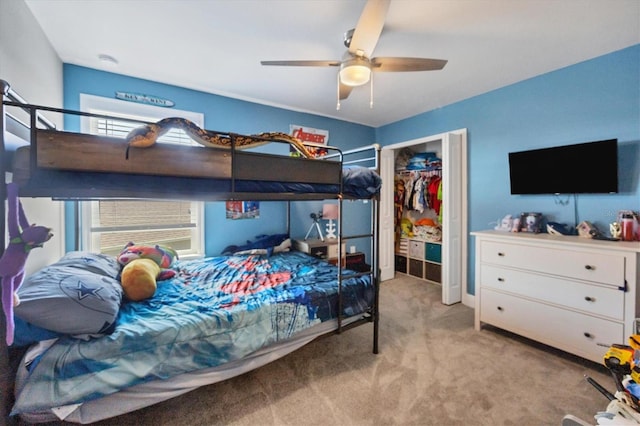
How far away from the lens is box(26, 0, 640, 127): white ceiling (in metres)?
1.72

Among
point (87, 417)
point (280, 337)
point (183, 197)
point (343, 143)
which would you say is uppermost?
point (343, 143)

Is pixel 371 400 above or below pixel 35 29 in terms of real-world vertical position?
below

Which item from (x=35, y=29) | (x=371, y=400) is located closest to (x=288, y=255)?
(x=371, y=400)

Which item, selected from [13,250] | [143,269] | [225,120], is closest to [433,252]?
[225,120]

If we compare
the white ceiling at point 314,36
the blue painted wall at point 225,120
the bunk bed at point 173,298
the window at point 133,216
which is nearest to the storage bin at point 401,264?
the blue painted wall at point 225,120

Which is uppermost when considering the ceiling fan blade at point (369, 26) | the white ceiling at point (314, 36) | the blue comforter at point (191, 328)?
the white ceiling at point (314, 36)

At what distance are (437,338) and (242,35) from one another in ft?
10.4

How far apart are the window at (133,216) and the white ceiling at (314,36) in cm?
37

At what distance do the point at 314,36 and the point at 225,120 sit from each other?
5.44ft

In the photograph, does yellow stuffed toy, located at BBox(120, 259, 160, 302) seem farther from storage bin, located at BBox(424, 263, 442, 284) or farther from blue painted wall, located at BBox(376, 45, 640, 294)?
storage bin, located at BBox(424, 263, 442, 284)

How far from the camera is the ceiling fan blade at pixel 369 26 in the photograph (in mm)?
1382

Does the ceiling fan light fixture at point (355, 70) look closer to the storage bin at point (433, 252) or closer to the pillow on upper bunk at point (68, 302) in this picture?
the pillow on upper bunk at point (68, 302)

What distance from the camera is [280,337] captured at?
1.73 metres

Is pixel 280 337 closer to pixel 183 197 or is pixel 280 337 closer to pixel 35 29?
pixel 183 197
